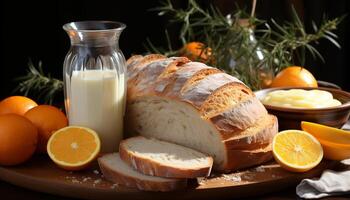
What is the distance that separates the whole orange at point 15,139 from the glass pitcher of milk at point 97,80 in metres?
0.13

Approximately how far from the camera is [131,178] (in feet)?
4.54

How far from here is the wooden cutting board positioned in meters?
1.38

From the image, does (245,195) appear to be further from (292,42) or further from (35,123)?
(292,42)

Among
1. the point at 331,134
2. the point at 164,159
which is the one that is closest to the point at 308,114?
the point at 331,134

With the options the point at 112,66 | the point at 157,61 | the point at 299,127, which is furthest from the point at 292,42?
the point at 112,66

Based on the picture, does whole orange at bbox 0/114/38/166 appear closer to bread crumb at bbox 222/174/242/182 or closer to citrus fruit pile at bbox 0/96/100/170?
citrus fruit pile at bbox 0/96/100/170

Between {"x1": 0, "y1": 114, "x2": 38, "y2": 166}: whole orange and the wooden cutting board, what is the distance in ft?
0.09

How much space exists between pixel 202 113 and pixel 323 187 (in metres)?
0.32

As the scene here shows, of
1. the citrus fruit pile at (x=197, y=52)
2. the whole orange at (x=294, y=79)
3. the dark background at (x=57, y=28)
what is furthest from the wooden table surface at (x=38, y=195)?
the dark background at (x=57, y=28)

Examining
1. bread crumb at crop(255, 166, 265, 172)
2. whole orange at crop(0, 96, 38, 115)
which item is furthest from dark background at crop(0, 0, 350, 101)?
bread crumb at crop(255, 166, 265, 172)

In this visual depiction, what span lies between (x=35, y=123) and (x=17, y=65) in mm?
1872

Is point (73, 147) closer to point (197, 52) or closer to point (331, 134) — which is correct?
point (331, 134)

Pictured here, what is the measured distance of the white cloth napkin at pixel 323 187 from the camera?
1.41m

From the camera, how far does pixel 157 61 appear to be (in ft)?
5.49
